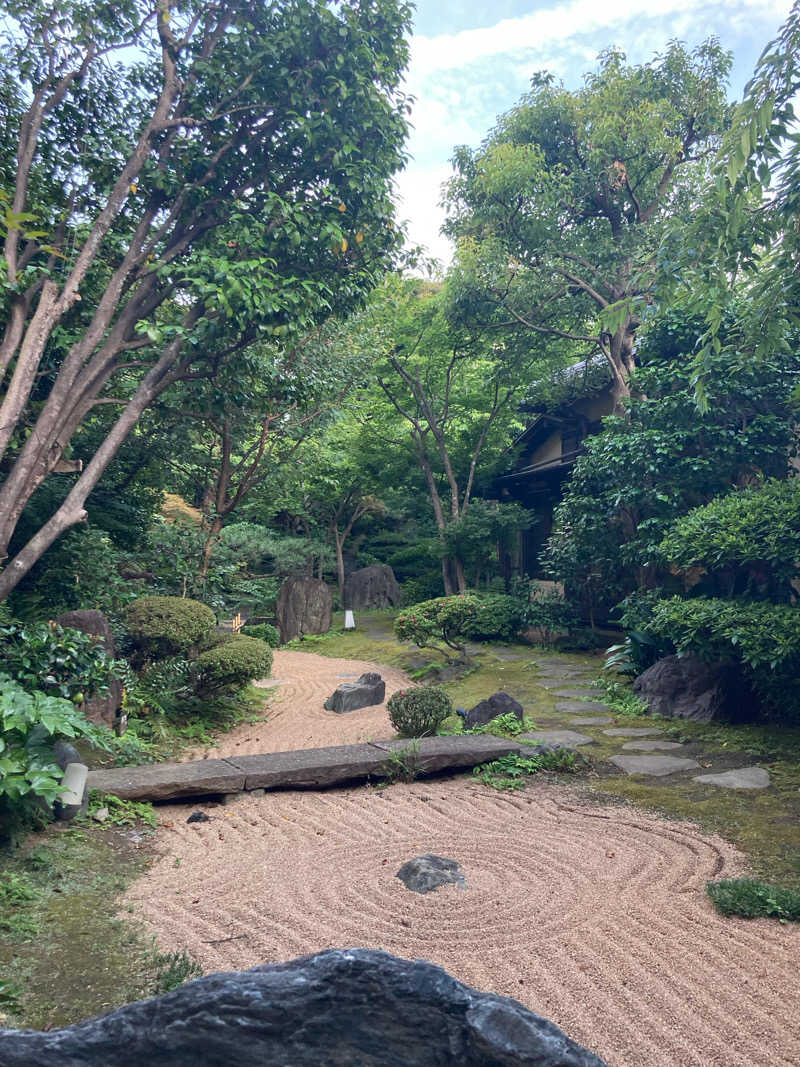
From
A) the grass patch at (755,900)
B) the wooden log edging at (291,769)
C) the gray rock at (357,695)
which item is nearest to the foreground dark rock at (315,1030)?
the grass patch at (755,900)

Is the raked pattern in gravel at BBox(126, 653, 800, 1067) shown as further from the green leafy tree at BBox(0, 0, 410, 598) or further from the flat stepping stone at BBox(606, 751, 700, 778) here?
the green leafy tree at BBox(0, 0, 410, 598)

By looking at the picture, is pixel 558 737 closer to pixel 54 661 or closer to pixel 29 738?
pixel 54 661

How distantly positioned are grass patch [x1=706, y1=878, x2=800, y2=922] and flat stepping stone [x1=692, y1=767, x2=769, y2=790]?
6.48 feet

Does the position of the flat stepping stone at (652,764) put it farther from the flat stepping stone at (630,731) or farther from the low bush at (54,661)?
the low bush at (54,661)

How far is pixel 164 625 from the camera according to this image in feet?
25.4

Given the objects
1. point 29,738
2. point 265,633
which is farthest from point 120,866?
point 265,633

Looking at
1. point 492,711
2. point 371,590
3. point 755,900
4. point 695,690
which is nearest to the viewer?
point 755,900

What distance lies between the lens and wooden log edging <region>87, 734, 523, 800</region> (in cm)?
500

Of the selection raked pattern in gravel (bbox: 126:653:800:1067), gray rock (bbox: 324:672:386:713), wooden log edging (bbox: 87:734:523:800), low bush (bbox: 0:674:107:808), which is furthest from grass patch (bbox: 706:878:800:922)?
gray rock (bbox: 324:672:386:713)

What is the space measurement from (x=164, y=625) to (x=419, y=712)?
3186mm

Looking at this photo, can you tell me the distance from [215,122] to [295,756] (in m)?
6.50

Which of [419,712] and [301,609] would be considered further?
[301,609]

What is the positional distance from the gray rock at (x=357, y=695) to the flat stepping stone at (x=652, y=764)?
416 cm

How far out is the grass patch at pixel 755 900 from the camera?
3119 mm
